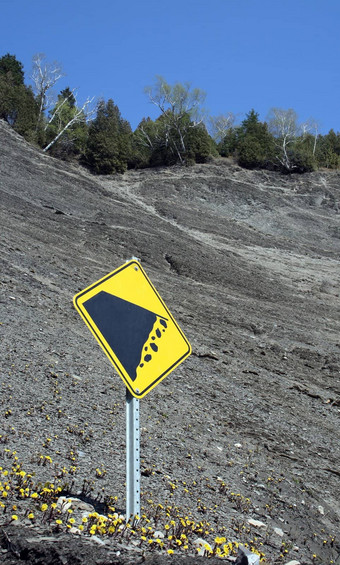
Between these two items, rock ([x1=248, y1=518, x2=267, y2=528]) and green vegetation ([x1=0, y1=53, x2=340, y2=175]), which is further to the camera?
green vegetation ([x1=0, y1=53, x2=340, y2=175])

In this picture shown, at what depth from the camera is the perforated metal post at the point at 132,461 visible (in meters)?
3.67

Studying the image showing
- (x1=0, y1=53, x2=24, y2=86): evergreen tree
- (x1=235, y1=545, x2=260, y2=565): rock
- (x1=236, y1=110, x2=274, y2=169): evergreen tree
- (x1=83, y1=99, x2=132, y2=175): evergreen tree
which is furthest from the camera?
(x1=0, y1=53, x2=24, y2=86): evergreen tree

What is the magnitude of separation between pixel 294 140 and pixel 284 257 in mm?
20432

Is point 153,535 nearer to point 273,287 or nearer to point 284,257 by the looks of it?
point 273,287

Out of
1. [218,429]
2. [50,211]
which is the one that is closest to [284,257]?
[50,211]

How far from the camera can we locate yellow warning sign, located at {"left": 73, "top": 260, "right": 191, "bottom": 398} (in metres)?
3.68

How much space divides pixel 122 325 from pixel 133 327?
0.09 m

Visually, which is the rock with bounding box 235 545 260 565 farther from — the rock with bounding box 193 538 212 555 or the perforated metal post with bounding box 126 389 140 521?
the perforated metal post with bounding box 126 389 140 521

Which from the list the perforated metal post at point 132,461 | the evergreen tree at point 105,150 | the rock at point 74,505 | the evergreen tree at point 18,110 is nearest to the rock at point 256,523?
the rock at point 74,505

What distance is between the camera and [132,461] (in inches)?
145

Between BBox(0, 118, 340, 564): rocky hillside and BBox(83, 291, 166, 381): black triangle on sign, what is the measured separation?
1132 mm

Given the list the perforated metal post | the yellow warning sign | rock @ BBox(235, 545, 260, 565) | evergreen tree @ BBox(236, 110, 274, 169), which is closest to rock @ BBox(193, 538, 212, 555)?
the perforated metal post

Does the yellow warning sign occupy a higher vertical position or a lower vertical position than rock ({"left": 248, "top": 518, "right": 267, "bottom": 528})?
higher

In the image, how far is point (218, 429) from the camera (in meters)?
7.84
